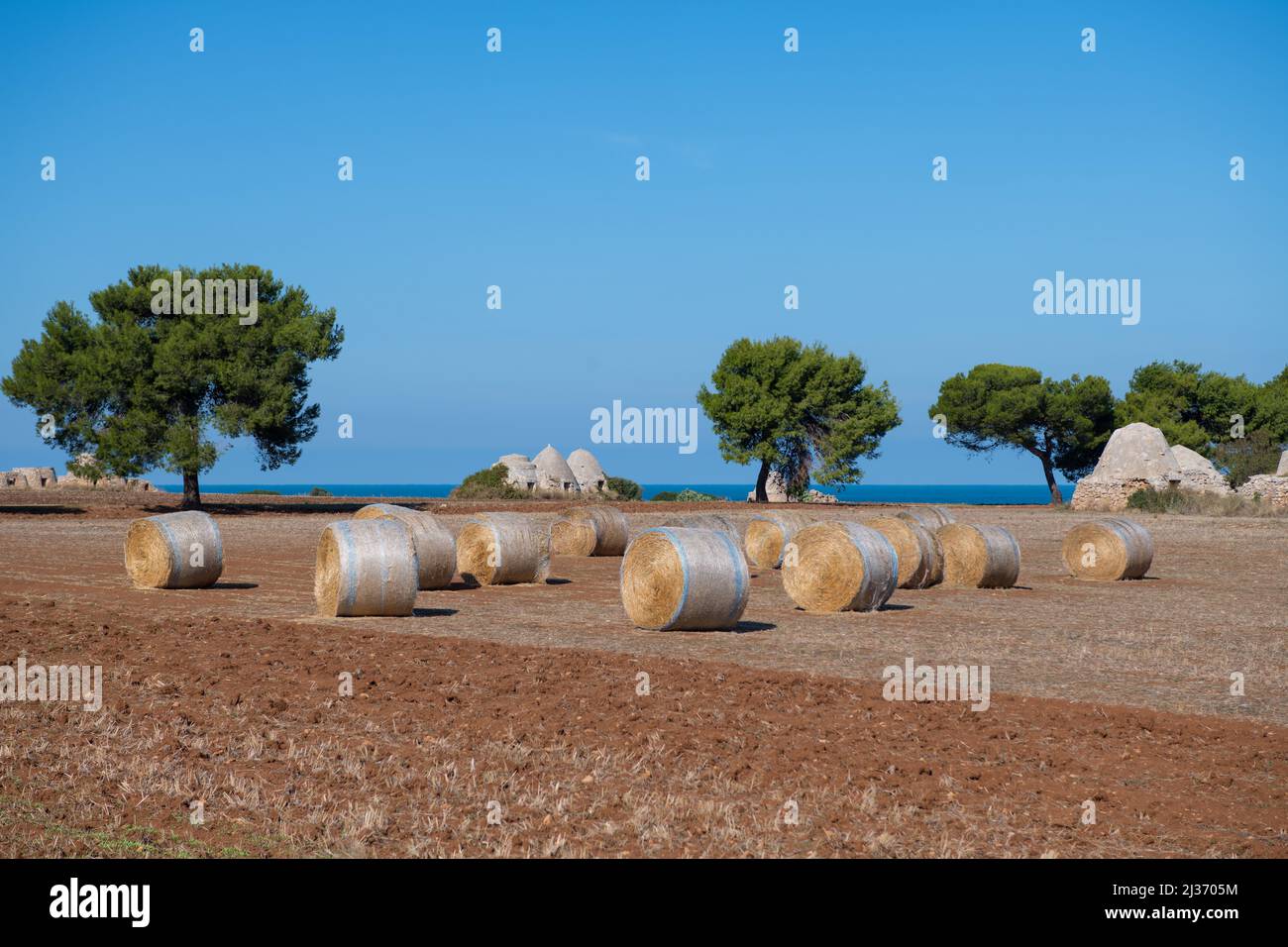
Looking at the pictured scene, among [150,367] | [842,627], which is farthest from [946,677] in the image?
[150,367]

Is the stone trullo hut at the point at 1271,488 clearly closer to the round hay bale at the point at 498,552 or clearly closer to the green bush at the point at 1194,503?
the green bush at the point at 1194,503

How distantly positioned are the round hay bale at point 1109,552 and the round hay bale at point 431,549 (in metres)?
12.3

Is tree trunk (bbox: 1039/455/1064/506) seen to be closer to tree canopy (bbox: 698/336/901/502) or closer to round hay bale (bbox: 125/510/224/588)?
tree canopy (bbox: 698/336/901/502)

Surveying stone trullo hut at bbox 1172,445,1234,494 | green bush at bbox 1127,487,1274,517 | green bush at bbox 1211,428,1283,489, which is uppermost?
green bush at bbox 1211,428,1283,489

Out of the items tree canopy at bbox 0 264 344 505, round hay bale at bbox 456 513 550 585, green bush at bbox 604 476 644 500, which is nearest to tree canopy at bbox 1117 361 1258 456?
green bush at bbox 604 476 644 500

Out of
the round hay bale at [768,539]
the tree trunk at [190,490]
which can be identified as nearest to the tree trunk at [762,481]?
the tree trunk at [190,490]

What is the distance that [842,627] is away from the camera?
16094mm

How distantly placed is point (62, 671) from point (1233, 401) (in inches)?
2891

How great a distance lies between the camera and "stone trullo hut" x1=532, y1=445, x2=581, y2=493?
65562 mm

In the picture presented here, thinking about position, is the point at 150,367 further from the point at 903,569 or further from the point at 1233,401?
the point at 1233,401

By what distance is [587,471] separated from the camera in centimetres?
7138

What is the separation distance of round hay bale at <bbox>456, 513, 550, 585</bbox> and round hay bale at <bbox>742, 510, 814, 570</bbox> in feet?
20.4

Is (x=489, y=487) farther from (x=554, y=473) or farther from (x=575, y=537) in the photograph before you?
(x=575, y=537)

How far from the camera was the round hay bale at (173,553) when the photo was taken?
19.5 metres
